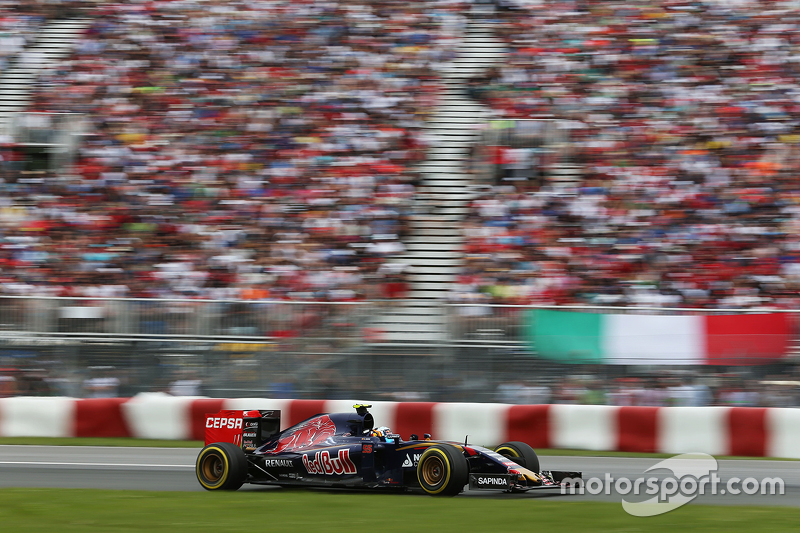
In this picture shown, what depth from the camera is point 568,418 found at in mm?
11336

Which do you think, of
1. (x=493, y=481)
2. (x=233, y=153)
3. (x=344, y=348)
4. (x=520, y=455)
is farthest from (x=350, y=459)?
(x=233, y=153)

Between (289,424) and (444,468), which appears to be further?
(289,424)

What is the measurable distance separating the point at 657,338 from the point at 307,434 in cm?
457

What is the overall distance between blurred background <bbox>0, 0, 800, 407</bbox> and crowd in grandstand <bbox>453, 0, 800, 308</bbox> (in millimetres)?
48

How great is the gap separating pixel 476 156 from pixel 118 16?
8.48 m

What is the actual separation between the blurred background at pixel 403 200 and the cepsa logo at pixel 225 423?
9.73ft

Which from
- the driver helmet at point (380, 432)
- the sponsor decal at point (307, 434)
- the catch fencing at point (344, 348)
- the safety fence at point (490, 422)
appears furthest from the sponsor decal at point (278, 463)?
the catch fencing at point (344, 348)

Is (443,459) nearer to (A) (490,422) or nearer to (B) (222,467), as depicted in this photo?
(B) (222,467)

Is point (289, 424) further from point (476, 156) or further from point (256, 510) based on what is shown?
point (476, 156)

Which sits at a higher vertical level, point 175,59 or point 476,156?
point 175,59

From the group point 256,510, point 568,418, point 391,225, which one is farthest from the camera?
point 391,225

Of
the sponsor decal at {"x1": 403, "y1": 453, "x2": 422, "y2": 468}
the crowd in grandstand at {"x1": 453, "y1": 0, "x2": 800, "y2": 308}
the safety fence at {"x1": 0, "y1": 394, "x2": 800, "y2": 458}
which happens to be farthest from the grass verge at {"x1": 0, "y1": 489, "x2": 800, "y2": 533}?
the crowd in grandstand at {"x1": 453, "y1": 0, "x2": 800, "y2": 308}

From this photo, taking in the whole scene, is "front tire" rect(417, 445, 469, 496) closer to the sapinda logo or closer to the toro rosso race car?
the toro rosso race car

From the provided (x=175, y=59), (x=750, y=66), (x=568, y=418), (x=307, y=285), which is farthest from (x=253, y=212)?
(x=750, y=66)
